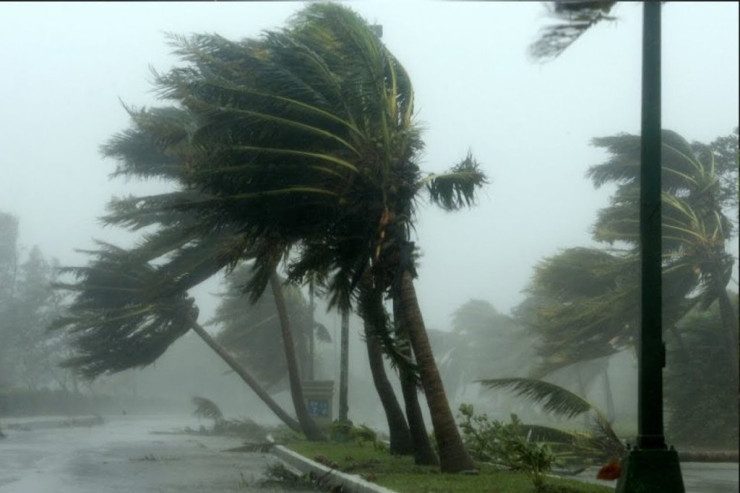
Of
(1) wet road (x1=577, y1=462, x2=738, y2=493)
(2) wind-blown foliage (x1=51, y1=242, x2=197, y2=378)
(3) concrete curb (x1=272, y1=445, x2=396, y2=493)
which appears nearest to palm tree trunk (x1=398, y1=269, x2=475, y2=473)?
(3) concrete curb (x1=272, y1=445, x2=396, y2=493)

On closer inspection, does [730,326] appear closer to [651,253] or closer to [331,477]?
[331,477]

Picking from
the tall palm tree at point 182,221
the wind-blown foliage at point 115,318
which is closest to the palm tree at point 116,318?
the wind-blown foliage at point 115,318

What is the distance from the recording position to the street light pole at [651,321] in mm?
8594

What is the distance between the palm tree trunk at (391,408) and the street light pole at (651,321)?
362 inches

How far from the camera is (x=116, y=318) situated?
27.5 meters

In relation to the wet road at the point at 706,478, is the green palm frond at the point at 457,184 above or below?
above

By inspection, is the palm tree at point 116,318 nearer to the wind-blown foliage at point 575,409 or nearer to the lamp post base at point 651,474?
the wind-blown foliage at point 575,409

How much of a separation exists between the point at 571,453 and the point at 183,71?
7.77 m

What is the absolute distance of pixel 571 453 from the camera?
41.5ft

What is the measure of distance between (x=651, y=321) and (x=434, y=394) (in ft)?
19.1

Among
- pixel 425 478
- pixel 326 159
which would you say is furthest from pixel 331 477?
pixel 326 159

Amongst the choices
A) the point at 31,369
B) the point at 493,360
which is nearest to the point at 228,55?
the point at 31,369

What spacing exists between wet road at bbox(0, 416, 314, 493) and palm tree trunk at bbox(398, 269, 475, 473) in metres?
2.45

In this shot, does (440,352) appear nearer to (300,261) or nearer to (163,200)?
(163,200)
